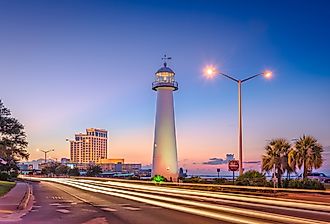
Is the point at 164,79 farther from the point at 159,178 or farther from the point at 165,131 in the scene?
the point at 159,178

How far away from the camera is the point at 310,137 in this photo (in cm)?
4669

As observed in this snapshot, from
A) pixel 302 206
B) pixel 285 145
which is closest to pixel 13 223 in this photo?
pixel 302 206

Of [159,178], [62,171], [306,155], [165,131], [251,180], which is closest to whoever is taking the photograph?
[251,180]

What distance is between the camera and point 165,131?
58531mm

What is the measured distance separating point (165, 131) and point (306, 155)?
18.7 meters

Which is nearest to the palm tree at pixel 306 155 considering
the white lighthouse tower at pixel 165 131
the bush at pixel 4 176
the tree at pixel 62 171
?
the white lighthouse tower at pixel 165 131

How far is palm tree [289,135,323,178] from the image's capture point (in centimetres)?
4569

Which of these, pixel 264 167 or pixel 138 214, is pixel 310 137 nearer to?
pixel 264 167

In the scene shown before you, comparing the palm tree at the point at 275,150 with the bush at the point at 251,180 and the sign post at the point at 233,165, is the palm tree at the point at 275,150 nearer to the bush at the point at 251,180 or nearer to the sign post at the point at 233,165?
the bush at the point at 251,180

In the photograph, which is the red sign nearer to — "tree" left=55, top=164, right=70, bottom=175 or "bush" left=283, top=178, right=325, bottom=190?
"bush" left=283, top=178, right=325, bottom=190

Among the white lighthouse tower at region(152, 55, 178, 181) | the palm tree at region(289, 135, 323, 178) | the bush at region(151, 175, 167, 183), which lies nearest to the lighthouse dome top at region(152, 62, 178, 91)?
the white lighthouse tower at region(152, 55, 178, 181)

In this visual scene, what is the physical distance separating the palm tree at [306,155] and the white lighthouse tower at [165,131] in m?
16.2

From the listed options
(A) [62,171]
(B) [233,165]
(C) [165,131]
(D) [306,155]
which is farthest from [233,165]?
(A) [62,171]

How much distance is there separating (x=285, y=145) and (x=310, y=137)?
264 cm
